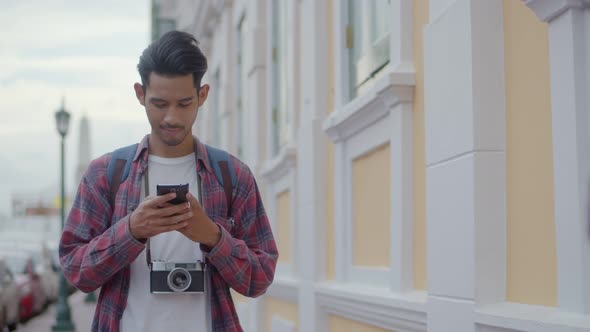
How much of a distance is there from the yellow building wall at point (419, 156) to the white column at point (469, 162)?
47 cm

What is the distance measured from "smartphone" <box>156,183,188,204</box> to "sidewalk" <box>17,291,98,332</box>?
629 inches

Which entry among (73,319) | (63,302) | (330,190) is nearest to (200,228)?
(330,190)

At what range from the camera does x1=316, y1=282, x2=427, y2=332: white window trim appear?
3936 millimetres

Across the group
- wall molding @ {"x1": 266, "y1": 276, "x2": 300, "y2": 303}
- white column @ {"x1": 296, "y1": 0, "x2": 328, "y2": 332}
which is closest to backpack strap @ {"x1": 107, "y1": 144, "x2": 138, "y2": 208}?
white column @ {"x1": 296, "y1": 0, "x2": 328, "y2": 332}

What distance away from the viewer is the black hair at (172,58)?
2875 millimetres

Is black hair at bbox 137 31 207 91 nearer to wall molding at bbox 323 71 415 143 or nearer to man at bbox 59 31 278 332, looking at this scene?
man at bbox 59 31 278 332

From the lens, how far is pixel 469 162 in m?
3.20

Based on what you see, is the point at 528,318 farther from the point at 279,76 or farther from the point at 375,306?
the point at 279,76

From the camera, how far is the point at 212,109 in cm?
1582

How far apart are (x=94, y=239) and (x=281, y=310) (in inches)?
209

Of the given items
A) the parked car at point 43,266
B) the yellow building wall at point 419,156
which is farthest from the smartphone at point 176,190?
the parked car at point 43,266

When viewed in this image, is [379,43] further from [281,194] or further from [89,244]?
A: [281,194]

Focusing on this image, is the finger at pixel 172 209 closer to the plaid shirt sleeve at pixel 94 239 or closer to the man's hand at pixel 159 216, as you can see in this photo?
the man's hand at pixel 159 216

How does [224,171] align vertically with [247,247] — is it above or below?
above
